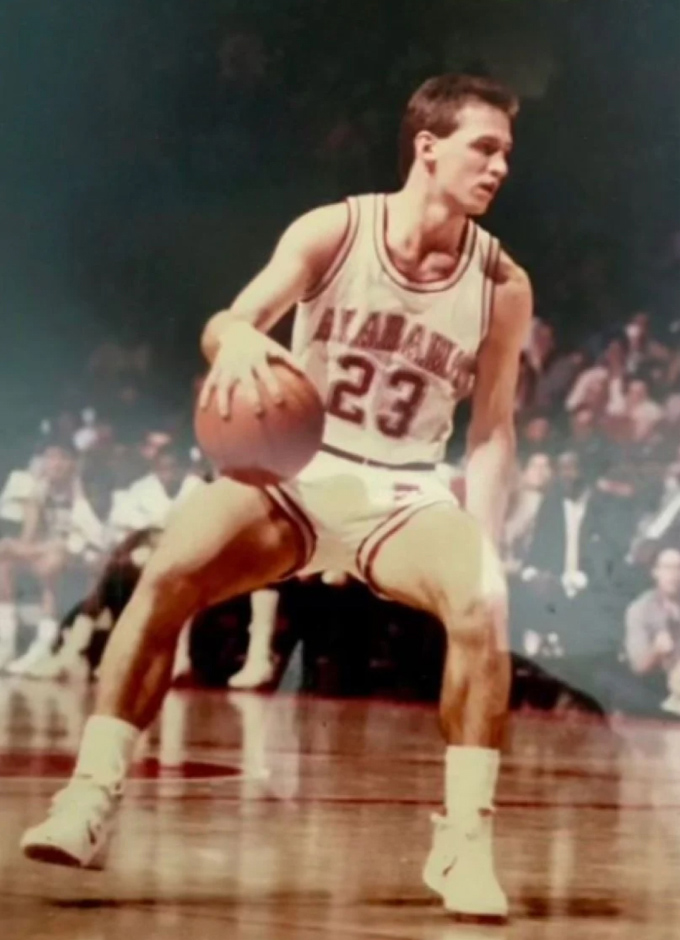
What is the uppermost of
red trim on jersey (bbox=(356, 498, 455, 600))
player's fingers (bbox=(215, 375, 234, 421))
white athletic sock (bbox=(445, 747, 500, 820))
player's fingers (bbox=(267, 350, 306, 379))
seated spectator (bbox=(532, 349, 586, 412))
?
seated spectator (bbox=(532, 349, 586, 412))

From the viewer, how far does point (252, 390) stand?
9.26 feet

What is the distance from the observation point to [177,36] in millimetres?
3070

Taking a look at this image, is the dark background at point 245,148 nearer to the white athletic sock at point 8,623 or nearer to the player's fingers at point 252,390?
the player's fingers at point 252,390

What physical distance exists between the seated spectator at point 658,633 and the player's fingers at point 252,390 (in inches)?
32.2

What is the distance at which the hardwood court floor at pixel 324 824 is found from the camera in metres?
2.72

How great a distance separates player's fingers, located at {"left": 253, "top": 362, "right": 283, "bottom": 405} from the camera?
2816mm

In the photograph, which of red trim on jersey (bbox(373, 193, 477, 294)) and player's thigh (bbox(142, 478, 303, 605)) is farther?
red trim on jersey (bbox(373, 193, 477, 294))

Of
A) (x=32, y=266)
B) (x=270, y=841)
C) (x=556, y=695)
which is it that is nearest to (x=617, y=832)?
(x=556, y=695)

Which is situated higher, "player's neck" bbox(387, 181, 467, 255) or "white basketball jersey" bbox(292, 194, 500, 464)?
"player's neck" bbox(387, 181, 467, 255)

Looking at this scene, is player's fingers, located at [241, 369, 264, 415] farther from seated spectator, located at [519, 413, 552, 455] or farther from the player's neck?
seated spectator, located at [519, 413, 552, 455]

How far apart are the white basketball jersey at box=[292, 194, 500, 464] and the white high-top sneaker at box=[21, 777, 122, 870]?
0.77 m

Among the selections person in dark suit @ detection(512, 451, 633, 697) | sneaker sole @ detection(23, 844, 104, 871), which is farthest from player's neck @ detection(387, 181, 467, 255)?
sneaker sole @ detection(23, 844, 104, 871)

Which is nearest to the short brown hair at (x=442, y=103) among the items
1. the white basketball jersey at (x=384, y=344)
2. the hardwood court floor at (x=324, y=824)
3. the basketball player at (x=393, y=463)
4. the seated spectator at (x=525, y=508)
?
the basketball player at (x=393, y=463)

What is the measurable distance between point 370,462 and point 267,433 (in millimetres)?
245
